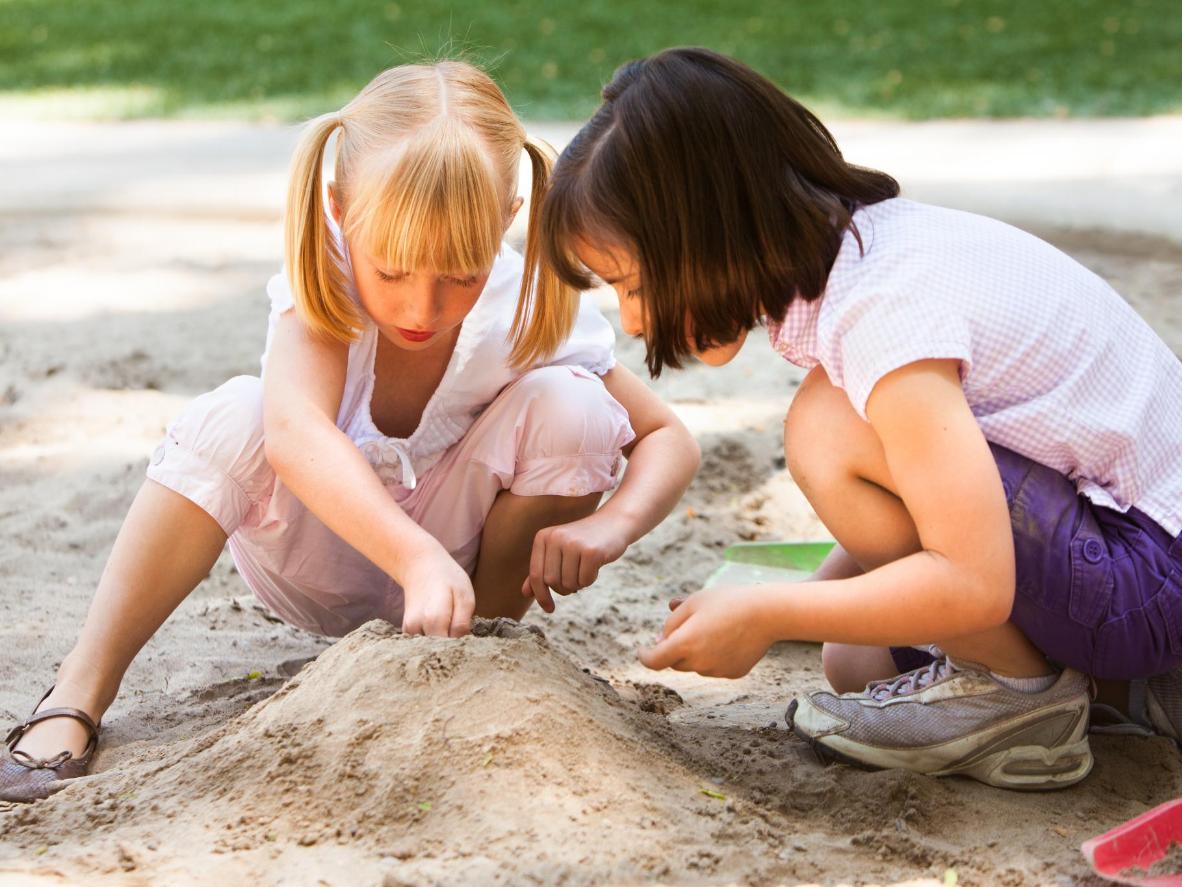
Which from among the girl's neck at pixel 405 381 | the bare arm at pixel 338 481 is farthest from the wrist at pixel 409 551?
the girl's neck at pixel 405 381

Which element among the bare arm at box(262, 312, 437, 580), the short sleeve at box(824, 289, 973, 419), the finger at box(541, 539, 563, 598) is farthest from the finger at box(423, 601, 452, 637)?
the short sleeve at box(824, 289, 973, 419)

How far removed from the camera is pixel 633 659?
7.75ft

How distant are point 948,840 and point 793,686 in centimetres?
62

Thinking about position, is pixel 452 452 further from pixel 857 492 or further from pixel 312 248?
pixel 857 492

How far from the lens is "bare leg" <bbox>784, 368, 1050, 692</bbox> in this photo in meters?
1.76

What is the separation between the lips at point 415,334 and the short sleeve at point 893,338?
622mm

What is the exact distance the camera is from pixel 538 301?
2.14 meters

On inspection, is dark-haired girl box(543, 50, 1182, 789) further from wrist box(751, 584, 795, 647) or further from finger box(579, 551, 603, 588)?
finger box(579, 551, 603, 588)

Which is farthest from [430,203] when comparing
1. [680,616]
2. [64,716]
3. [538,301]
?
[64,716]

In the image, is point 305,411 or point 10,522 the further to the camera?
point 10,522

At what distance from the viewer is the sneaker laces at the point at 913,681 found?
6.27 ft

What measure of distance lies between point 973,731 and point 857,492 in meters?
0.35

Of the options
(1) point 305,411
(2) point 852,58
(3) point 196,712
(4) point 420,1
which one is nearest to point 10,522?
(3) point 196,712

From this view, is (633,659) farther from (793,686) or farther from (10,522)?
(10,522)
